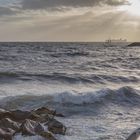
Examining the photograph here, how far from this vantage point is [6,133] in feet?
28.3

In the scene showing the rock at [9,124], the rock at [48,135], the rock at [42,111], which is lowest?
the rock at [48,135]

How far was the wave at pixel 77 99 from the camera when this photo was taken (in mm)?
13312

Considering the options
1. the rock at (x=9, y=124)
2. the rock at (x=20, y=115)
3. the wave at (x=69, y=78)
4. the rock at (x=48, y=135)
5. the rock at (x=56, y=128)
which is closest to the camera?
the rock at (x=48, y=135)

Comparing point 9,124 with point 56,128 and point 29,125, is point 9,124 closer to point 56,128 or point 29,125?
point 29,125

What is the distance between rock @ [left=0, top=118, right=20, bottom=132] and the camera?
909 cm

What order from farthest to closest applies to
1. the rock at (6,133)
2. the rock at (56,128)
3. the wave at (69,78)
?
1. the wave at (69,78)
2. the rock at (56,128)
3. the rock at (6,133)

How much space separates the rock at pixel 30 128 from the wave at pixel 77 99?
3.71 meters

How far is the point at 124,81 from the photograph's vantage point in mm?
21969

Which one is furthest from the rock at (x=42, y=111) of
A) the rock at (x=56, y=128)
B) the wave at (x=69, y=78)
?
the wave at (x=69, y=78)

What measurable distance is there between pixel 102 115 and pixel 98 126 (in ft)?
5.66

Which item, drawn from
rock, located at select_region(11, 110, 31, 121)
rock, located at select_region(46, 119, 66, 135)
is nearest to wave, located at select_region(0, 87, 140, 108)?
rock, located at select_region(11, 110, 31, 121)

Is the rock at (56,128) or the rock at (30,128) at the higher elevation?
the rock at (30,128)

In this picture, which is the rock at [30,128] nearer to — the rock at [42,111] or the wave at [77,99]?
the rock at [42,111]

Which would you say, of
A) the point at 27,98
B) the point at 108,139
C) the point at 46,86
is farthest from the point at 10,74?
the point at 108,139
